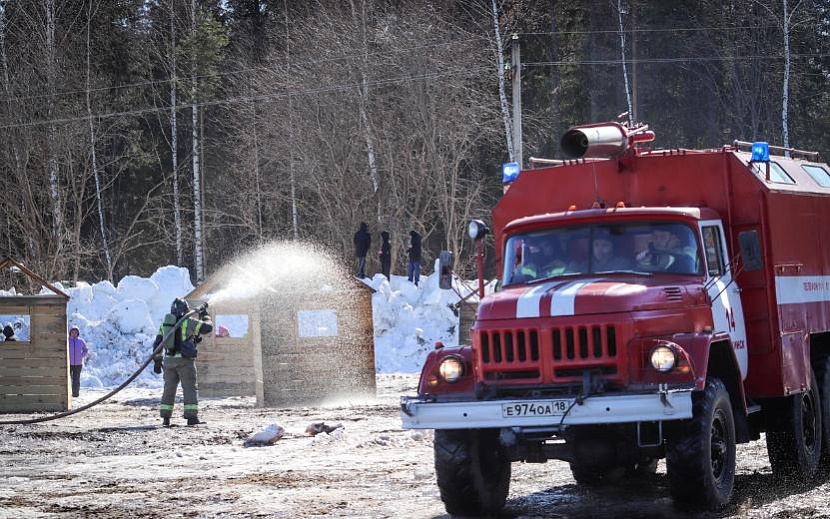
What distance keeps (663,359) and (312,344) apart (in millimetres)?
13951

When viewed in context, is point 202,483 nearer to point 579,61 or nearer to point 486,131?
point 486,131

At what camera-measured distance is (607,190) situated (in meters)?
12.0

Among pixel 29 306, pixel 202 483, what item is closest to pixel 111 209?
pixel 29 306

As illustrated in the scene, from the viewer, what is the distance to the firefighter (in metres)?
20.1

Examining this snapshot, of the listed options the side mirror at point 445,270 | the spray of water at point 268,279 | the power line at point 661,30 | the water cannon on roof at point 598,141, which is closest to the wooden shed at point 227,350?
the spray of water at point 268,279

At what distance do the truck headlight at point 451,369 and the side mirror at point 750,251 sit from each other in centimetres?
249

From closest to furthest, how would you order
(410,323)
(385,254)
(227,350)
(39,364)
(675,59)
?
(39,364)
(227,350)
(410,323)
(385,254)
(675,59)

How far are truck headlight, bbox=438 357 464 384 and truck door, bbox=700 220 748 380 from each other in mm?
2043

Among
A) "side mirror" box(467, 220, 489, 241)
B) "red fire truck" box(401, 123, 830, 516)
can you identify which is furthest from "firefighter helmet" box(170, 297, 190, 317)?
"side mirror" box(467, 220, 489, 241)

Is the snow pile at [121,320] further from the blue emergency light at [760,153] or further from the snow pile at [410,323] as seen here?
the blue emergency light at [760,153]

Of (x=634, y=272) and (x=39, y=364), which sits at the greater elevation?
(x=634, y=272)

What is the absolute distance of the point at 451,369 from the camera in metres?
10.5

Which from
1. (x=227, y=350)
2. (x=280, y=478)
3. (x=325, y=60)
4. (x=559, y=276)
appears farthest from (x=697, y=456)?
(x=325, y=60)

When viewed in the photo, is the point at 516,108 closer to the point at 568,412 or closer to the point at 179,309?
the point at 179,309
